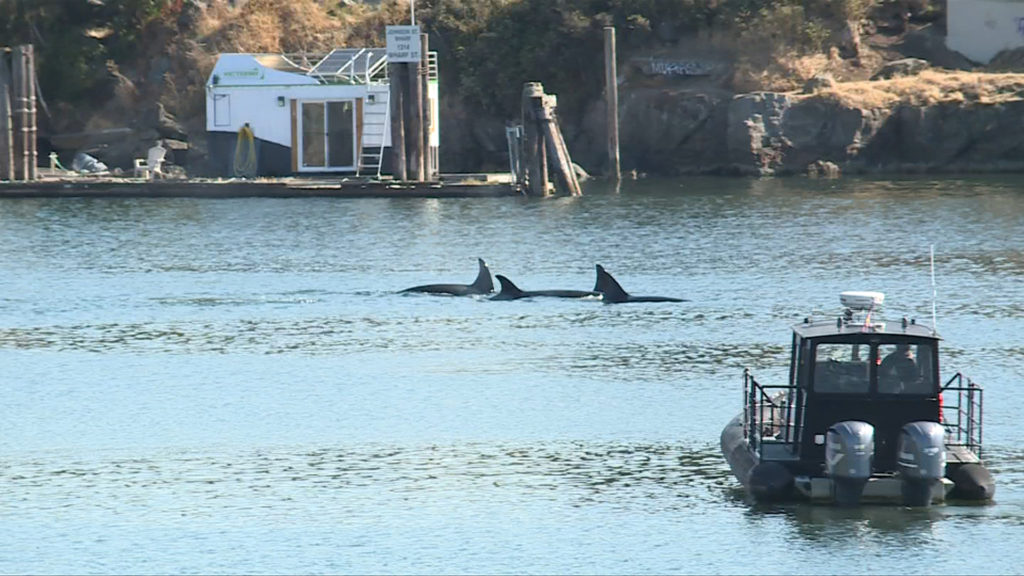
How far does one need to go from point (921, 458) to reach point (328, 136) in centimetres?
4556

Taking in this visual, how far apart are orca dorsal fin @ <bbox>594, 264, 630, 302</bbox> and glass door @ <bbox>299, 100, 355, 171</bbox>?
26.0 meters

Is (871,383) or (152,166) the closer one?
(871,383)

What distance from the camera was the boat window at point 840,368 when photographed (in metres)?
21.0

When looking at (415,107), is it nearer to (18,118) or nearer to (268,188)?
(268,188)

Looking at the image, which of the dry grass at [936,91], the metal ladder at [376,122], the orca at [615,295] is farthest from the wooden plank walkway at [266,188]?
the orca at [615,295]

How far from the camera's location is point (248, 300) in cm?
3978

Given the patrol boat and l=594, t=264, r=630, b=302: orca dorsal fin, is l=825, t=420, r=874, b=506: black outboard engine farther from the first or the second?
l=594, t=264, r=630, b=302: orca dorsal fin

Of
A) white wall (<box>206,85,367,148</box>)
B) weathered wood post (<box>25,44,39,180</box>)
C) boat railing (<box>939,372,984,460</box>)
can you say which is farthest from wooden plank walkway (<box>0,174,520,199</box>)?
boat railing (<box>939,372,984,460</box>)

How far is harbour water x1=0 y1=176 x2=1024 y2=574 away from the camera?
2041 cm

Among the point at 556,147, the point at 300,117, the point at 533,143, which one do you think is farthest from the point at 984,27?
the point at 300,117

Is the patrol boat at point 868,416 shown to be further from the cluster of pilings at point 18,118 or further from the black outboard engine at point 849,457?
the cluster of pilings at point 18,118

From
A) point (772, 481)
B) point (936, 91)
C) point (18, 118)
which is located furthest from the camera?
point (936, 91)

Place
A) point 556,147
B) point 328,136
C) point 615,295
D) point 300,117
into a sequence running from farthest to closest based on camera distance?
point 328,136 → point 300,117 → point 556,147 → point 615,295

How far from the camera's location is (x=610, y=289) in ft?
126
